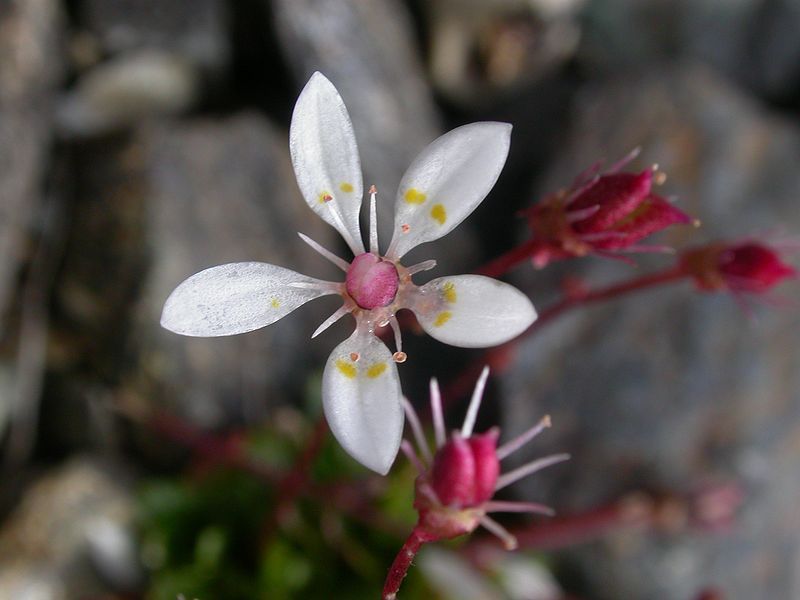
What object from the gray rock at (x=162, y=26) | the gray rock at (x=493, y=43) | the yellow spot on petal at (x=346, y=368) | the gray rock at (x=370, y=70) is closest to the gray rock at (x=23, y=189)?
the gray rock at (x=162, y=26)

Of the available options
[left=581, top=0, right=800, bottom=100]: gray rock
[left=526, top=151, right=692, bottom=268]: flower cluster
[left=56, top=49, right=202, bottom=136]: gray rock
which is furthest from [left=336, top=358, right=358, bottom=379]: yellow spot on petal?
[left=581, top=0, right=800, bottom=100]: gray rock

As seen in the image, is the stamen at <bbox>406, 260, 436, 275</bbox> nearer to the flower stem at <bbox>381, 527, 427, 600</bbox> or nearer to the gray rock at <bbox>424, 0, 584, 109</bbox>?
the flower stem at <bbox>381, 527, 427, 600</bbox>

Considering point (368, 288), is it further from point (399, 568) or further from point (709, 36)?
point (709, 36)

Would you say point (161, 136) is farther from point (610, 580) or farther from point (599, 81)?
point (610, 580)

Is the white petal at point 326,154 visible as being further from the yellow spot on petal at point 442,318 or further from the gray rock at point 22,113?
the gray rock at point 22,113

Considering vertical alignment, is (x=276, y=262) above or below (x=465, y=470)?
below

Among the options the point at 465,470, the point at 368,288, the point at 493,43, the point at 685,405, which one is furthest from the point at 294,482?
the point at 493,43

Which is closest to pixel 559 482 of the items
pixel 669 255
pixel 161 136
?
pixel 669 255
